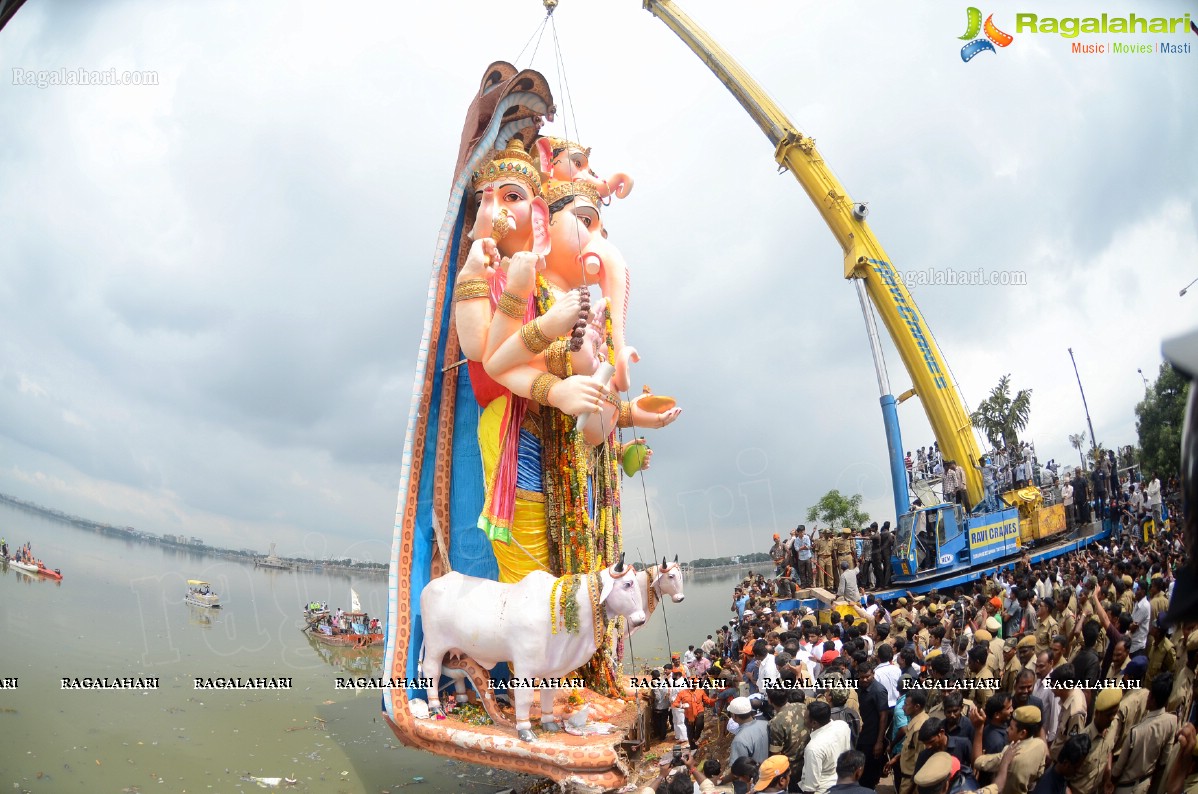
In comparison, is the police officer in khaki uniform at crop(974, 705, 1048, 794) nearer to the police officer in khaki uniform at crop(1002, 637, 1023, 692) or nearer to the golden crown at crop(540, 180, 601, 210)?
the police officer in khaki uniform at crop(1002, 637, 1023, 692)

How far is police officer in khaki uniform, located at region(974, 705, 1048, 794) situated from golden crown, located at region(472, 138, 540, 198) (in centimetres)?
656

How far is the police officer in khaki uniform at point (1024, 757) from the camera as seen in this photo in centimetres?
372

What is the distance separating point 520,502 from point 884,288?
27.5 ft

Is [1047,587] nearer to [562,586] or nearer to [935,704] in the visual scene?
[935,704]

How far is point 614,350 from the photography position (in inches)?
351

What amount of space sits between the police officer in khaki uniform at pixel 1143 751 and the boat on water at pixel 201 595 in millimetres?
13952

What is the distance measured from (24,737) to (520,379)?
5.79m

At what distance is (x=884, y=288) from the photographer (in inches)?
518

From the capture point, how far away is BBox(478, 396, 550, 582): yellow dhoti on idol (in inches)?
298

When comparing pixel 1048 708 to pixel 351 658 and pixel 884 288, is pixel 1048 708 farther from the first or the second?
pixel 351 658

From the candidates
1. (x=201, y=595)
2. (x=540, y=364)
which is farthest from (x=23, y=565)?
(x=540, y=364)

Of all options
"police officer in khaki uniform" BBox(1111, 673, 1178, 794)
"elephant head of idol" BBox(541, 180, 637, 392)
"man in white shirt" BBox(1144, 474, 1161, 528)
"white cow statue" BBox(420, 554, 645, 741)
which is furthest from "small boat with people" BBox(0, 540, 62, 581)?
"man in white shirt" BBox(1144, 474, 1161, 528)

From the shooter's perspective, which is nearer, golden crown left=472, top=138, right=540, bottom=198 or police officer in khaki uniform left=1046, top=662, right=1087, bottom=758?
police officer in khaki uniform left=1046, top=662, right=1087, bottom=758

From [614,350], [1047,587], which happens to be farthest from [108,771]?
[1047,587]
